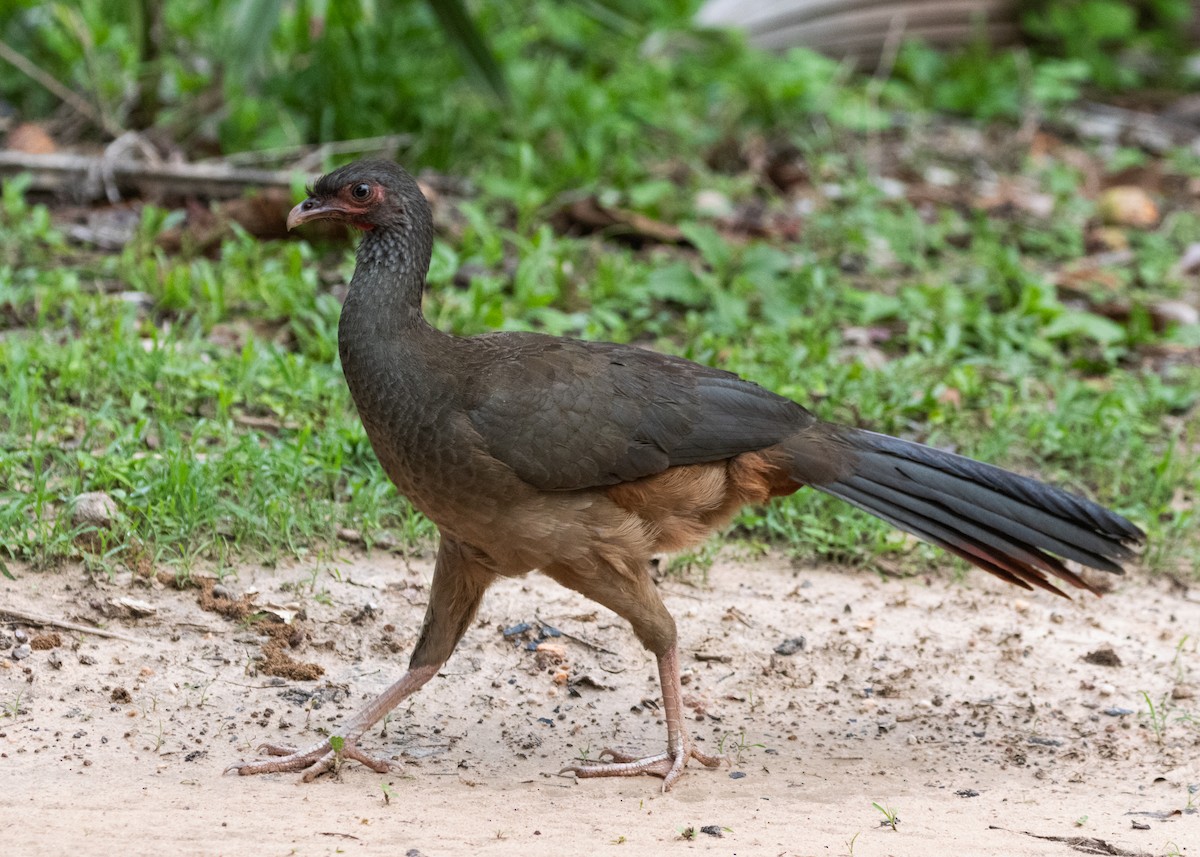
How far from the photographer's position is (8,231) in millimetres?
6812

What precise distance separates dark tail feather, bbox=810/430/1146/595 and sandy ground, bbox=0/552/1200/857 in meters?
0.61

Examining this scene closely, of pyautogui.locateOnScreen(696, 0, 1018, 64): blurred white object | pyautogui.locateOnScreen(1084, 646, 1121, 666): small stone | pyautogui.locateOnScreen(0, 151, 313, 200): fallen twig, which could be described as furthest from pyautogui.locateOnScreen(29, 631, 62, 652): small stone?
pyautogui.locateOnScreen(696, 0, 1018, 64): blurred white object

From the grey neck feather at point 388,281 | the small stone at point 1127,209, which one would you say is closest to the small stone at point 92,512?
the grey neck feather at point 388,281

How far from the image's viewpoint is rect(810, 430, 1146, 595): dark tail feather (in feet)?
14.0

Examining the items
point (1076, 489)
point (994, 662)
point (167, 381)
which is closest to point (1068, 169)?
point (1076, 489)

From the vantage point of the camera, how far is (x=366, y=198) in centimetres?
415

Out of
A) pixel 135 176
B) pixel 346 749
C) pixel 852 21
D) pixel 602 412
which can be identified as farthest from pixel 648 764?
pixel 852 21

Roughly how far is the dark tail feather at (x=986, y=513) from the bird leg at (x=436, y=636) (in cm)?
108

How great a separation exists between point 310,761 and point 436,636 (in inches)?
19.3

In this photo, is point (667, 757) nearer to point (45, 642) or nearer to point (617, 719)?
point (617, 719)

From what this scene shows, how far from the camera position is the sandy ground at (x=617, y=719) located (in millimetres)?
3633

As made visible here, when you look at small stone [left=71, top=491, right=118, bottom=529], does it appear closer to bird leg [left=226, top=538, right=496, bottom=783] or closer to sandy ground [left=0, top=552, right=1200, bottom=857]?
sandy ground [left=0, top=552, right=1200, bottom=857]

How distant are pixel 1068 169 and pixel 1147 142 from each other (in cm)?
128

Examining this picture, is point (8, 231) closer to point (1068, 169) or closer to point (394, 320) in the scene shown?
point (394, 320)
